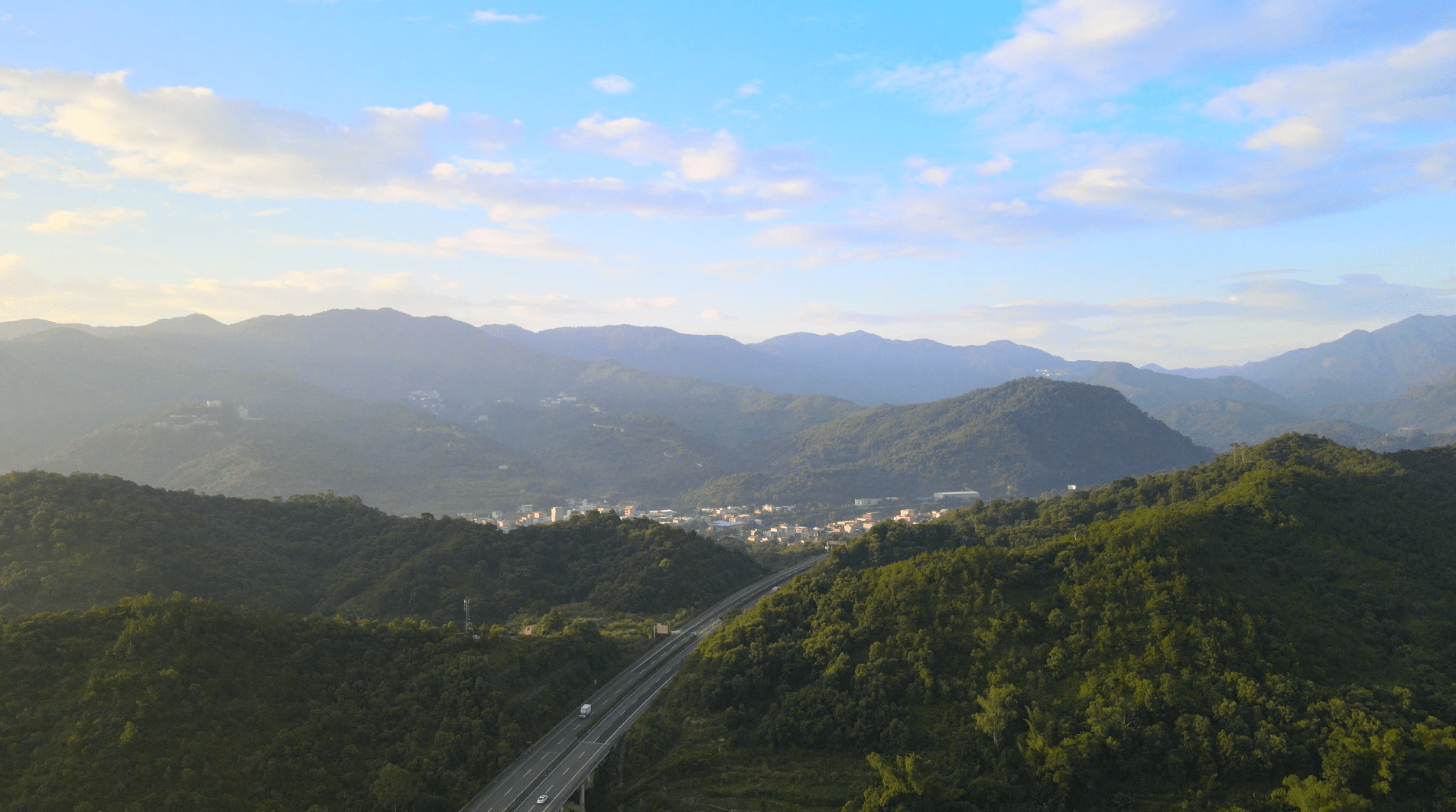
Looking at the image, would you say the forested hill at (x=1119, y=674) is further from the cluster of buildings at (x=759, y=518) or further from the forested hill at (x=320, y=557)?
the cluster of buildings at (x=759, y=518)

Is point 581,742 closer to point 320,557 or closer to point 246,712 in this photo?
point 246,712

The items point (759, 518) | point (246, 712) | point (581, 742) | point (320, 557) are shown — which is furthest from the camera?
point (759, 518)

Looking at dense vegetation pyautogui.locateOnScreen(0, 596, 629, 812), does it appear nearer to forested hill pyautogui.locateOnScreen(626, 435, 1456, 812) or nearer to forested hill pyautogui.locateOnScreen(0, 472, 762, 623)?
forested hill pyautogui.locateOnScreen(626, 435, 1456, 812)

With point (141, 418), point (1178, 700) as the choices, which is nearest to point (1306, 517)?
point (1178, 700)

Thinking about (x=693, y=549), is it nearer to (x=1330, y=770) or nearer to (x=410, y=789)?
(x=410, y=789)

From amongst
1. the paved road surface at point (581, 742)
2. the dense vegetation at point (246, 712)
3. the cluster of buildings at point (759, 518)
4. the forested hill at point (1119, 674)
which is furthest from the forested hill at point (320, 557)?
the cluster of buildings at point (759, 518)

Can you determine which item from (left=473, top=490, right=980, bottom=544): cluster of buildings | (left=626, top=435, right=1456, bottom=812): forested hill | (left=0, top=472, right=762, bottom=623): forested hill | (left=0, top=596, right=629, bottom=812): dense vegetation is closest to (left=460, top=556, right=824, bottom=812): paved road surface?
(left=0, top=596, right=629, bottom=812): dense vegetation

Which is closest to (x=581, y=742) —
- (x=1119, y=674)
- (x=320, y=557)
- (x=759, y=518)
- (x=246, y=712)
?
(x=246, y=712)
